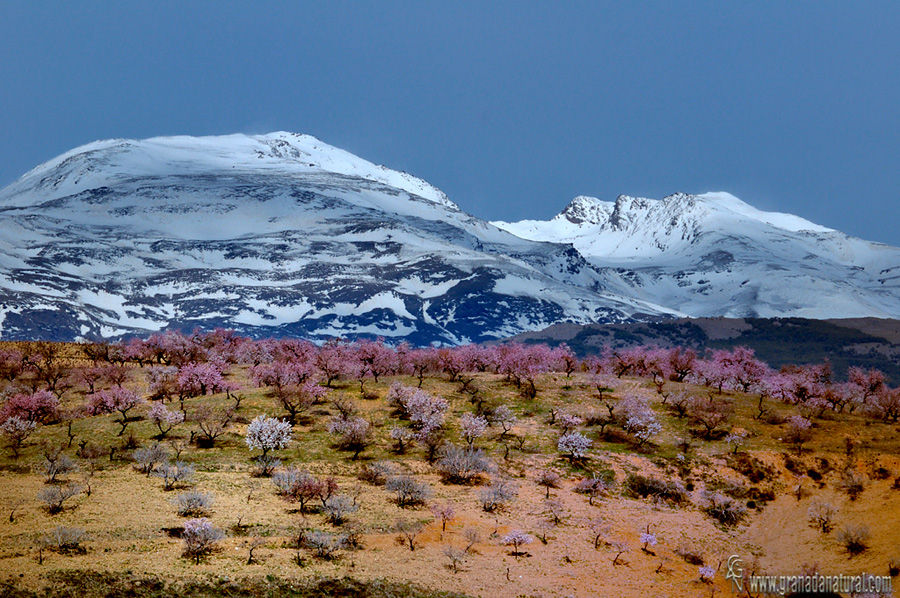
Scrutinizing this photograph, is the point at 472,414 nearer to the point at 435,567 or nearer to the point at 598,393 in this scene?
the point at 598,393

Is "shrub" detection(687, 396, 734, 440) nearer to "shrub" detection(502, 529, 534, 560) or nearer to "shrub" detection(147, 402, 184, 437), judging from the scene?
"shrub" detection(502, 529, 534, 560)

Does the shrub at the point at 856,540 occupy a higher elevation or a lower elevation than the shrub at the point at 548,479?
lower

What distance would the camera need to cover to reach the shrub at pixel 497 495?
36031mm

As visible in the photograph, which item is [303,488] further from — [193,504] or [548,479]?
[548,479]

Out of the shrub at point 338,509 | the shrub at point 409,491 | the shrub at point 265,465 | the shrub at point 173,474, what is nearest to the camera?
the shrub at point 338,509

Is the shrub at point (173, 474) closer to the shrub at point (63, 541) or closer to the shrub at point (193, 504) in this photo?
the shrub at point (193, 504)

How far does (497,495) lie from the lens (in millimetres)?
36719

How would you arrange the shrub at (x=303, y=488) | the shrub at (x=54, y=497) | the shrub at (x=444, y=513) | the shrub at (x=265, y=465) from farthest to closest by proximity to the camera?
the shrub at (x=265, y=465), the shrub at (x=303, y=488), the shrub at (x=444, y=513), the shrub at (x=54, y=497)

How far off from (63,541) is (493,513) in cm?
2058

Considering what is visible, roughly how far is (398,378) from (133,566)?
40.6 metres

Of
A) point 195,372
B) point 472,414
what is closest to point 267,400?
point 195,372

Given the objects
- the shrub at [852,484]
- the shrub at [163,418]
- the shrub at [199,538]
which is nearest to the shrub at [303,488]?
the shrub at [199,538]

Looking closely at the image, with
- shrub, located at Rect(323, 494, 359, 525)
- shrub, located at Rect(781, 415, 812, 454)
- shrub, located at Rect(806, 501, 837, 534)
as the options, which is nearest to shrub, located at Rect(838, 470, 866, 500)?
shrub, located at Rect(806, 501, 837, 534)

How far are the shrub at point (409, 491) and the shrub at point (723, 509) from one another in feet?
55.9
